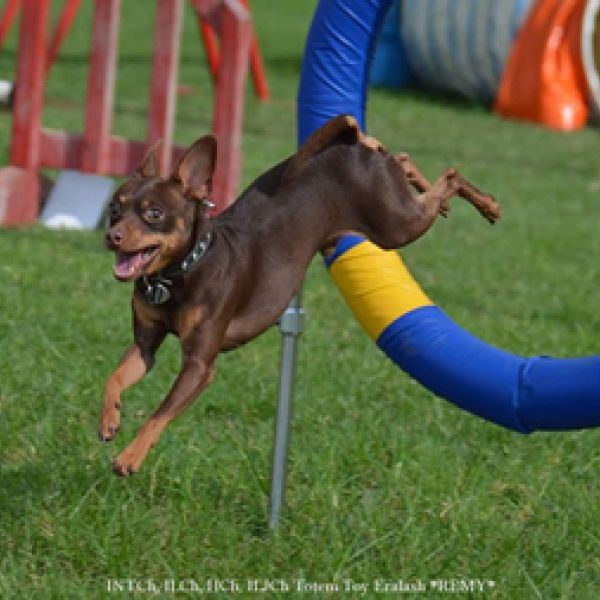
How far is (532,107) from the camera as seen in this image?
48.9 ft

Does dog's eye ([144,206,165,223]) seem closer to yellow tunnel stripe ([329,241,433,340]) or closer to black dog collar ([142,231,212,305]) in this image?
black dog collar ([142,231,212,305])

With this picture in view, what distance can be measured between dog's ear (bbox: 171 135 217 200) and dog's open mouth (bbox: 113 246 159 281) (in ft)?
0.52

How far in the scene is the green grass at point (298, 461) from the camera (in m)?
3.65

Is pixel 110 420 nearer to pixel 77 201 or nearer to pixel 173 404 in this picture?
pixel 173 404

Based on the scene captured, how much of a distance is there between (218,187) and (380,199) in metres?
4.62

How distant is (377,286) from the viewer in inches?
153

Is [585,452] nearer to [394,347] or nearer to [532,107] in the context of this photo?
[394,347]

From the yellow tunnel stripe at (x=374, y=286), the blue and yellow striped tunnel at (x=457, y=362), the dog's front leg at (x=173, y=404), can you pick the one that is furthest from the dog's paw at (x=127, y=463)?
the yellow tunnel stripe at (x=374, y=286)

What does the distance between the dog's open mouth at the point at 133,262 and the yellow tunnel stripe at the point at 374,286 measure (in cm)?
102

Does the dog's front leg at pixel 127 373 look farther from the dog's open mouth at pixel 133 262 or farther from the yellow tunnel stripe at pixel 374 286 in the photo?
the yellow tunnel stripe at pixel 374 286

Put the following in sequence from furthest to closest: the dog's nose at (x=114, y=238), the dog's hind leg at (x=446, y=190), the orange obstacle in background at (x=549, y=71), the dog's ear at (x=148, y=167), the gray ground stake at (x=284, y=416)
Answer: the orange obstacle in background at (x=549, y=71)
the gray ground stake at (x=284, y=416)
the dog's hind leg at (x=446, y=190)
the dog's ear at (x=148, y=167)
the dog's nose at (x=114, y=238)

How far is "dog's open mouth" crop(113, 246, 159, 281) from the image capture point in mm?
2859


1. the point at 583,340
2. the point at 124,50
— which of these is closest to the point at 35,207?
the point at 583,340

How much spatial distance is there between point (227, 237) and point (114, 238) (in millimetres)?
346
